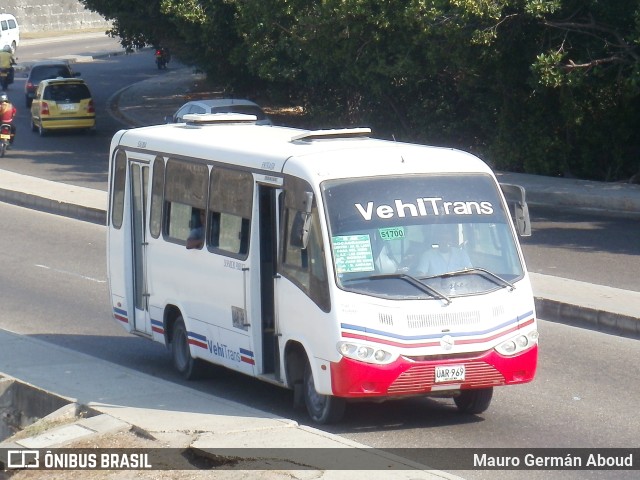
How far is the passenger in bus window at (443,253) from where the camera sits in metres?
9.27

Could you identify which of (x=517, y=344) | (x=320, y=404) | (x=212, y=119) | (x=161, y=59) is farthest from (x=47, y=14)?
(x=517, y=344)

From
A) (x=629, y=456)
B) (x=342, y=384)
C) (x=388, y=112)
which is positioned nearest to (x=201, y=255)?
(x=342, y=384)

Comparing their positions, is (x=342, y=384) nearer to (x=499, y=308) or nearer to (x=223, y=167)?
(x=499, y=308)

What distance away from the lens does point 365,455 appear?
7953mm

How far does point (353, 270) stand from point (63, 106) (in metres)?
28.7

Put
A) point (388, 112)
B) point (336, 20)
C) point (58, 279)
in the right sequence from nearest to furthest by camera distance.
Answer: point (58, 279), point (336, 20), point (388, 112)

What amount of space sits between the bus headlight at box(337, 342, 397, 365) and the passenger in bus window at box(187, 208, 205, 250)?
8.52ft

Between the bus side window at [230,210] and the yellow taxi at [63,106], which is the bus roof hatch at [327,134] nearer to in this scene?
the bus side window at [230,210]

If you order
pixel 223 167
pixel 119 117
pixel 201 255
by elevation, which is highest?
pixel 223 167

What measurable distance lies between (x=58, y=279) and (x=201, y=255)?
22.1ft

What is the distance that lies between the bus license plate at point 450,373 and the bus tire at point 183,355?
10.6ft

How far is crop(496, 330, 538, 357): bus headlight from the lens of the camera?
9172 mm

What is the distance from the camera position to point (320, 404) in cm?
946
